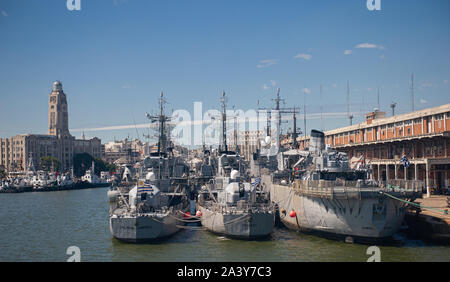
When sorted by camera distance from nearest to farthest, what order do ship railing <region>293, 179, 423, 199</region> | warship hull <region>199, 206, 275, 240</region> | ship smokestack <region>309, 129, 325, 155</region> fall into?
1. ship railing <region>293, 179, 423, 199</region>
2. warship hull <region>199, 206, 275, 240</region>
3. ship smokestack <region>309, 129, 325, 155</region>

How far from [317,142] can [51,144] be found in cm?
16402

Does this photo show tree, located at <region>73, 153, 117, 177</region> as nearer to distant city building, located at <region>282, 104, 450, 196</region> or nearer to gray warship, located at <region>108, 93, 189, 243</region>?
distant city building, located at <region>282, 104, 450, 196</region>

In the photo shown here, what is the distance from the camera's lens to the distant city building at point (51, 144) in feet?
548

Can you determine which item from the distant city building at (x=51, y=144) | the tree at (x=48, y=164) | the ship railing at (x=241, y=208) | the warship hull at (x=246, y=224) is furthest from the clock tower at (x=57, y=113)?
the warship hull at (x=246, y=224)

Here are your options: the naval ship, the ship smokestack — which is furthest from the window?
the naval ship

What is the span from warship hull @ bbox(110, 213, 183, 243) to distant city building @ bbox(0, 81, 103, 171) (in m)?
136

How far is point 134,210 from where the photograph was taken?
35.0 meters

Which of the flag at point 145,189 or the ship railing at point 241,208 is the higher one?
the flag at point 145,189

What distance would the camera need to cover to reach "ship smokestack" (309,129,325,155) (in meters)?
43.2

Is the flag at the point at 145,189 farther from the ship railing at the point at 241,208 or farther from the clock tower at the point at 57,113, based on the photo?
the clock tower at the point at 57,113

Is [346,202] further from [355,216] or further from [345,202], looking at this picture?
[355,216]

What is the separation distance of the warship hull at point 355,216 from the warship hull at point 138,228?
13.1 m

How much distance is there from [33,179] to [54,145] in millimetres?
69040

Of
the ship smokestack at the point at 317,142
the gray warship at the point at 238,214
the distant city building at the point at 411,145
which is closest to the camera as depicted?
the gray warship at the point at 238,214
